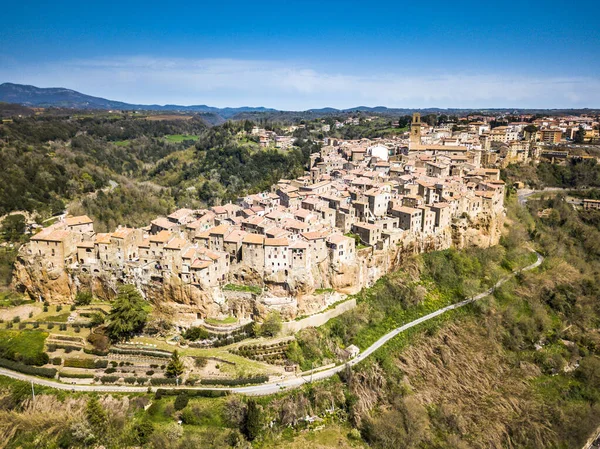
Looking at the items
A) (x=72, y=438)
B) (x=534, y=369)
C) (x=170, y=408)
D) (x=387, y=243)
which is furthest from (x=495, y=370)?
(x=72, y=438)

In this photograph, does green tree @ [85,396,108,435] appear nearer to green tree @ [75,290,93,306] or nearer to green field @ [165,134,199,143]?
green tree @ [75,290,93,306]

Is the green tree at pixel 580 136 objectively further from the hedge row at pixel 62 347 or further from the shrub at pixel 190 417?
the hedge row at pixel 62 347

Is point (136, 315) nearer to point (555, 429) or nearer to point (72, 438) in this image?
point (72, 438)

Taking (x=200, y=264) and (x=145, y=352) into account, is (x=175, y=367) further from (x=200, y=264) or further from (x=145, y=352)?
(x=200, y=264)

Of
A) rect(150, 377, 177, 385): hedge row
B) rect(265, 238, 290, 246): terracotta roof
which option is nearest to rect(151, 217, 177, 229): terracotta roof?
rect(265, 238, 290, 246): terracotta roof

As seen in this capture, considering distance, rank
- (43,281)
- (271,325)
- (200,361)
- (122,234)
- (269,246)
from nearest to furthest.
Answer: (200,361)
(271,325)
(269,246)
(122,234)
(43,281)

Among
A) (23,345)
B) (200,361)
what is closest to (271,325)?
(200,361)
